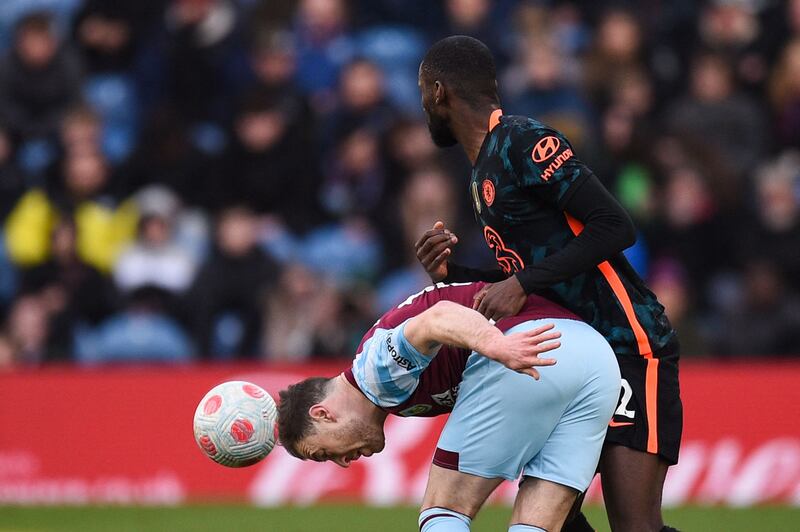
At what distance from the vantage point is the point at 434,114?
548cm

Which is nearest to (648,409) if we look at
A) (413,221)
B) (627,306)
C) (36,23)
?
(627,306)

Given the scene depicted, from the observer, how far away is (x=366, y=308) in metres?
11.6

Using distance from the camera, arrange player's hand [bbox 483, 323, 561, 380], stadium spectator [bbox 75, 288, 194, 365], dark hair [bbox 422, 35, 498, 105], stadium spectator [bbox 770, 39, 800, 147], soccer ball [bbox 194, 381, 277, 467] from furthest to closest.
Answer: stadium spectator [bbox 770, 39, 800, 147] → stadium spectator [bbox 75, 288, 194, 365] → dark hair [bbox 422, 35, 498, 105] → soccer ball [bbox 194, 381, 277, 467] → player's hand [bbox 483, 323, 561, 380]

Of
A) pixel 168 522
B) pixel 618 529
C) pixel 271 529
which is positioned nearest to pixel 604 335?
pixel 618 529

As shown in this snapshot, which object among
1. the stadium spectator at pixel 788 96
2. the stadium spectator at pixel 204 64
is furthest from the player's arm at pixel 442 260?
the stadium spectator at pixel 204 64

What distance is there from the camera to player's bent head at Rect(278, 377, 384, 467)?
524 cm

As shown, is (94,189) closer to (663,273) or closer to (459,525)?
(663,273)

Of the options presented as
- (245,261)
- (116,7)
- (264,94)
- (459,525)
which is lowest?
(459,525)

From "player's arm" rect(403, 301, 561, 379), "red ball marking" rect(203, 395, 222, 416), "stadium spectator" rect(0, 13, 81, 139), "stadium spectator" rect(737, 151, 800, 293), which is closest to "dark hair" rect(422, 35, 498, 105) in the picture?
"player's arm" rect(403, 301, 561, 379)

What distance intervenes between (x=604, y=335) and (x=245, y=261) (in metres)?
6.78

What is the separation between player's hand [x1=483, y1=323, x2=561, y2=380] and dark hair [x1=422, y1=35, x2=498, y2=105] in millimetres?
1199

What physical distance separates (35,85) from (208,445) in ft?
28.5

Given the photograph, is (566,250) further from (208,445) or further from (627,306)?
(208,445)

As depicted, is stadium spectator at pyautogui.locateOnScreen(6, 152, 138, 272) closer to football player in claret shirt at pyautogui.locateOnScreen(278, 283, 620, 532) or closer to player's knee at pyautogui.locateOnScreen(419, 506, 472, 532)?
football player in claret shirt at pyautogui.locateOnScreen(278, 283, 620, 532)
